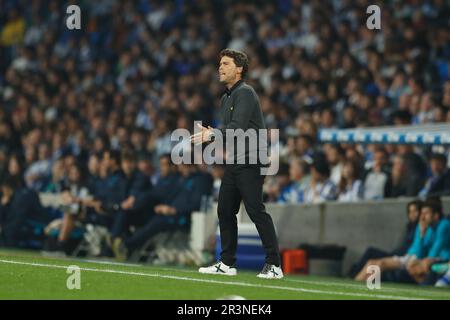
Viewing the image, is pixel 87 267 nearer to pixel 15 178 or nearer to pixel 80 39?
pixel 15 178

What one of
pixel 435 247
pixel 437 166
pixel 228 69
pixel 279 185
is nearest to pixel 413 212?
pixel 435 247

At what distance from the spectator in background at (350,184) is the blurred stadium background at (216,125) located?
0.8 inches

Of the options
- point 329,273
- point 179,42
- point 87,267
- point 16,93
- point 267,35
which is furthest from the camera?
point 16,93

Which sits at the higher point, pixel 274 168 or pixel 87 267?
pixel 274 168

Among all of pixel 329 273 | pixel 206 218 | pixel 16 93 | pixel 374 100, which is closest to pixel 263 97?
pixel 374 100

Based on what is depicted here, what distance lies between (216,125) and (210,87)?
6.20ft

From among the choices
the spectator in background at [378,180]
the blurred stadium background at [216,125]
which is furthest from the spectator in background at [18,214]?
the spectator in background at [378,180]

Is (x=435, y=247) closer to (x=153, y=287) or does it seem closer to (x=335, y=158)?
(x=335, y=158)

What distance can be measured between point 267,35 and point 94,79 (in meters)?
5.41

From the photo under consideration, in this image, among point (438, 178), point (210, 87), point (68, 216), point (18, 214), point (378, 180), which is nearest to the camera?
point (438, 178)

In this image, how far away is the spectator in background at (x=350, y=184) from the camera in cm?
1698

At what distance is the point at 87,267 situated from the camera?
12.6 meters

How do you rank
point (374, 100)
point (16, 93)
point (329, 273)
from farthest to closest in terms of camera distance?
point (16, 93) → point (374, 100) → point (329, 273)

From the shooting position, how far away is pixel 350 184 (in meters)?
17.1
